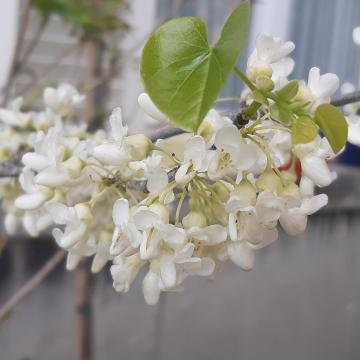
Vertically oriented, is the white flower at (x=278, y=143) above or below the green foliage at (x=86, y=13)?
above

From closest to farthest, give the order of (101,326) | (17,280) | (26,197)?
(26,197) < (17,280) < (101,326)

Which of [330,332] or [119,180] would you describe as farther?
[330,332]

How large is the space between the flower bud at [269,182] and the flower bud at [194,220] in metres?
0.04

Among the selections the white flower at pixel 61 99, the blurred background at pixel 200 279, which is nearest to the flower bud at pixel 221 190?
the white flower at pixel 61 99

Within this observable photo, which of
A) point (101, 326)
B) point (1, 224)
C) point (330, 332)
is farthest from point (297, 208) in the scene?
point (330, 332)

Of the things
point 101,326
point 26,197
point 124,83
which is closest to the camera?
point 26,197

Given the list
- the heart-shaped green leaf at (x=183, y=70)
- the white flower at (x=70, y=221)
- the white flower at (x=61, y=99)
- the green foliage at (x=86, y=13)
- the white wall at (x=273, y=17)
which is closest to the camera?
the heart-shaped green leaf at (x=183, y=70)

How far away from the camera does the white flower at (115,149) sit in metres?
0.37

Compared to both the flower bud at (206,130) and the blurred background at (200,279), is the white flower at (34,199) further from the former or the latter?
the blurred background at (200,279)

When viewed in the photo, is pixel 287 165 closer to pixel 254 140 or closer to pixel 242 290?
pixel 254 140

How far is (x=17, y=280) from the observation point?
55.2 inches

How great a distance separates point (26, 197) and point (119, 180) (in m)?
0.09

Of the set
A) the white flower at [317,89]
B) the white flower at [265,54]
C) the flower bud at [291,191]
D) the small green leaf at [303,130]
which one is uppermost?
the white flower at [265,54]

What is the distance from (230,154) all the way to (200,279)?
1364mm
